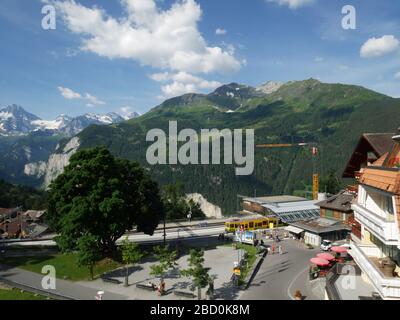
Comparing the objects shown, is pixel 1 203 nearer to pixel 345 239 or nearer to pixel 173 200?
pixel 173 200

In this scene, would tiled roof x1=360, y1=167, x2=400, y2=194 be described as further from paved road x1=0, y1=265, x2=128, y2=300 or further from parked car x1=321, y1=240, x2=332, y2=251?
parked car x1=321, y1=240, x2=332, y2=251

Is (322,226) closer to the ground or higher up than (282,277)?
higher up

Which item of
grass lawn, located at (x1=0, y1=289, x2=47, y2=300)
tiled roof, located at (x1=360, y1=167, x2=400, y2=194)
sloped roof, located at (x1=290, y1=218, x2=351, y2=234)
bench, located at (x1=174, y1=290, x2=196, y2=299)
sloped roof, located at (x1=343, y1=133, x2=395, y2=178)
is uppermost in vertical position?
sloped roof, located at (x1=343, y1=133, x2=395, y2=178)

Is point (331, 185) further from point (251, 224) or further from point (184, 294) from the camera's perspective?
point (184, 294)

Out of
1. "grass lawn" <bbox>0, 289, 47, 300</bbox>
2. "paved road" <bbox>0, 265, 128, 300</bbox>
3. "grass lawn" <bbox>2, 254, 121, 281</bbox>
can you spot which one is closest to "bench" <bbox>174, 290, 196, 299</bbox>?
"paved road" <bbox>0, 265, 128, 300</bbox>

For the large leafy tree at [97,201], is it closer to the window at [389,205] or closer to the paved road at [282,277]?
the paved road at [282,277]

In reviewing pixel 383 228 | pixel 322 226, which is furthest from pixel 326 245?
pixel 383 228
